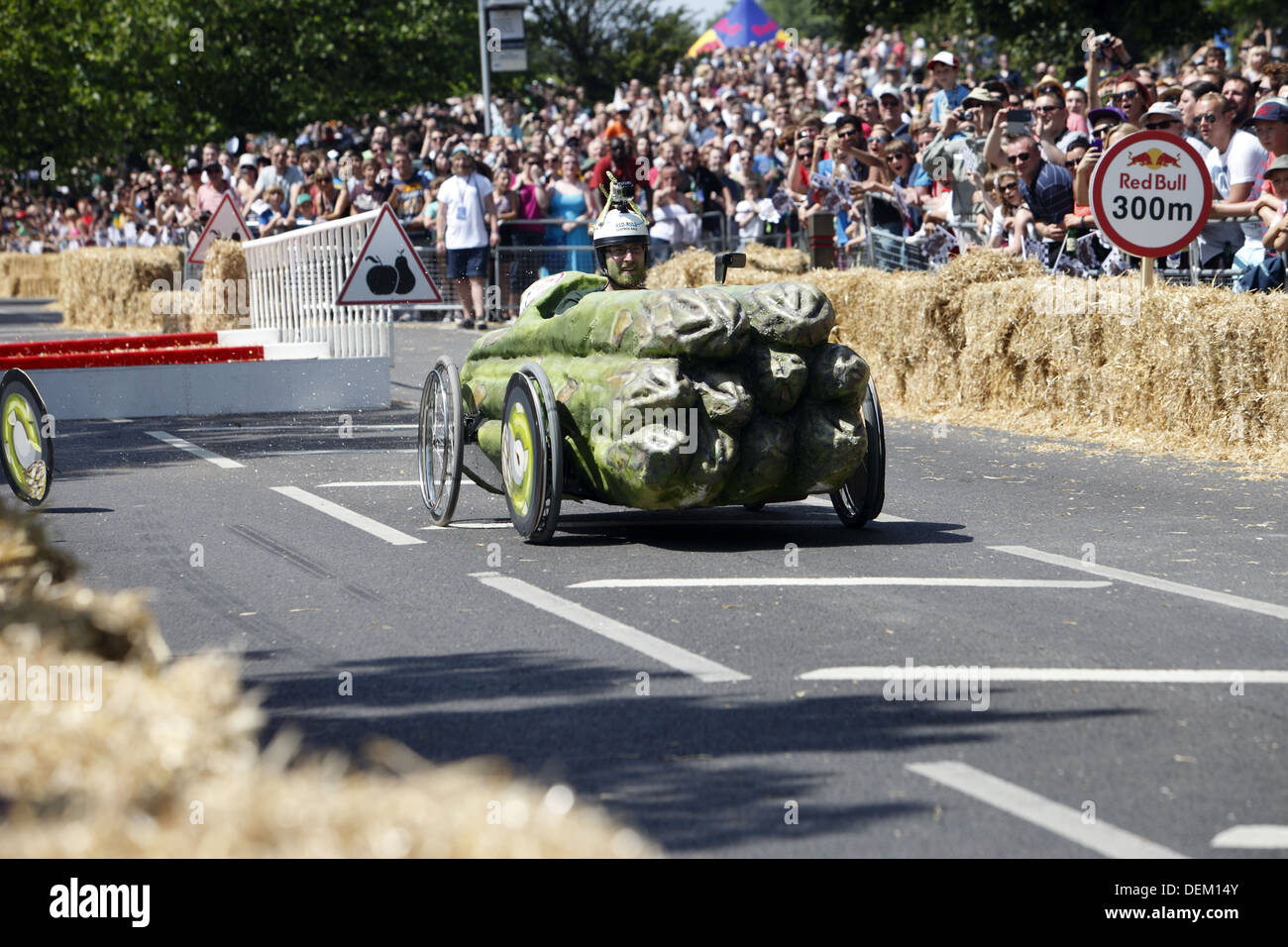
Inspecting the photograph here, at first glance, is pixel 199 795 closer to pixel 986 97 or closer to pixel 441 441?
pixel 441 441

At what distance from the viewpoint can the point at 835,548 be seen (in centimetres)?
905

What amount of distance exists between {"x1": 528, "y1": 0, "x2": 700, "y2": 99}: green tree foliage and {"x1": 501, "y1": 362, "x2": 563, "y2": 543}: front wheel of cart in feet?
217

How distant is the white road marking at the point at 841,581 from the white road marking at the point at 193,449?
552 centimetres

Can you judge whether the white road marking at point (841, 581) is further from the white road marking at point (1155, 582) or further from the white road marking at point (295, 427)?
the white road marking at point (295, 427)

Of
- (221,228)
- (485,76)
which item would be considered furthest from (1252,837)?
(485,76)

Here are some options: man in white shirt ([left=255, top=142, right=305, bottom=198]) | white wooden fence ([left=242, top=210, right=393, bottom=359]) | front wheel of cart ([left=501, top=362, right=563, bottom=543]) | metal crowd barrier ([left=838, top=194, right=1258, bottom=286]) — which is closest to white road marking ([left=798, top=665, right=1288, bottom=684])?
front wheel of cart ([left=501, top=362, right=563, bottom=543])

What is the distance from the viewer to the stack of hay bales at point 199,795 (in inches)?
122

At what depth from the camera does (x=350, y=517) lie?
1032 centimetres

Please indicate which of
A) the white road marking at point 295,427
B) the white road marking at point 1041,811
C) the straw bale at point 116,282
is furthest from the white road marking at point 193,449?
the straw bale at point 116,282

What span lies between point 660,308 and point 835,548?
144 cm

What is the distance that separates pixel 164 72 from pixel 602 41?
32.8m

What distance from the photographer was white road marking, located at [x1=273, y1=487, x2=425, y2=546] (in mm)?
9500
